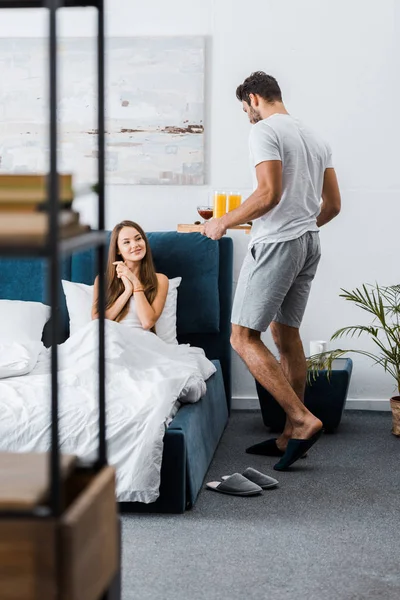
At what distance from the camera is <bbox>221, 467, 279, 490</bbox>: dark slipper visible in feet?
11.6

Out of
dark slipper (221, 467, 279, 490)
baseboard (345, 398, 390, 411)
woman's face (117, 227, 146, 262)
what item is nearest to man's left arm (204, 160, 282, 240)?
woman's face (117, 227, 146, 262)

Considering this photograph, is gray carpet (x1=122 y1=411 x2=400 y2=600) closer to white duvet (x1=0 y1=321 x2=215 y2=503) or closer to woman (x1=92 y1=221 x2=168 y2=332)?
white duvet (x1=0 y1=321 x2=215 y2=503)

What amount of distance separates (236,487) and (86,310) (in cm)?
143

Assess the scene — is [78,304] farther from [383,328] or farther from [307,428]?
[383,328]

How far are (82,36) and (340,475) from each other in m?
2.82

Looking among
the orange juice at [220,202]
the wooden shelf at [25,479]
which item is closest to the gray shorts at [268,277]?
the orange juice at [220,202]

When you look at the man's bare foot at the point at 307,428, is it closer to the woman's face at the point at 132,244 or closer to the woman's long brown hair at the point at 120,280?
the woman's long brown hair at the point at 120,280

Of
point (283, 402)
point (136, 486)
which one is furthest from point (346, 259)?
point (136, 486)

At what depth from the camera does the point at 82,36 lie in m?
4.88

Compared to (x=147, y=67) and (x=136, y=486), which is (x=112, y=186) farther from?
(x=136, y=486)

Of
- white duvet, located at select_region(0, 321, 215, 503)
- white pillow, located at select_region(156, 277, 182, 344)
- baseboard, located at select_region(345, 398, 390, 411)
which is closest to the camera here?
white duvet, located at select_region(0, 321, 215, 503)

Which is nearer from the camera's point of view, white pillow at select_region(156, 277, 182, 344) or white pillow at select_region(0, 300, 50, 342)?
white pillow at select_region(0, 300, 50, 342)

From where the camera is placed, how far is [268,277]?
3805mm

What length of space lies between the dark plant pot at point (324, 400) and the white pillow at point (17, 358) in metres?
1.23
